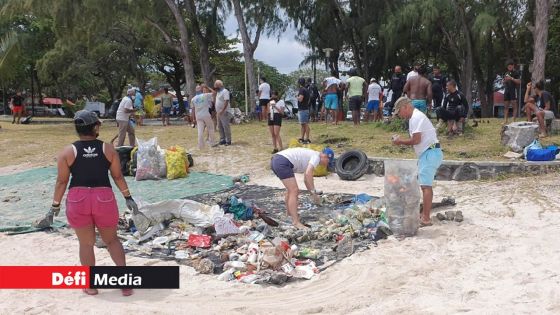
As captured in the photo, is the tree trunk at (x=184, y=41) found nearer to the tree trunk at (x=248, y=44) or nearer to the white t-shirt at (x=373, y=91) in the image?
the tree trunk at (x=248, y=44)

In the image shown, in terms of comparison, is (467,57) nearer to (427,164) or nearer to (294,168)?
(427,164)

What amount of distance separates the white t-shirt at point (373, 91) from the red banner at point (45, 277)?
41.4 ft

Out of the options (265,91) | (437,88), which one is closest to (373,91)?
(437,88)

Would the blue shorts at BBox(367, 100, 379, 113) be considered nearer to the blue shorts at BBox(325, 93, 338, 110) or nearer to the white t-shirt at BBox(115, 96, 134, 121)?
the blue shorts at BBox(325, 93, 338, 110)

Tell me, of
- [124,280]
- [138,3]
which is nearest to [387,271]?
[124,280]

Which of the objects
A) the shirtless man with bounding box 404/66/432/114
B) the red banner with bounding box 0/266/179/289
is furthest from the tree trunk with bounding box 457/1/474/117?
the red banner with bounding box 0/266/179/289

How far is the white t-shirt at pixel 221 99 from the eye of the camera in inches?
520

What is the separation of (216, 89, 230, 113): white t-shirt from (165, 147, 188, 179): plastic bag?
2304 millimetres

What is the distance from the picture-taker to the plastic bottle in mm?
6168

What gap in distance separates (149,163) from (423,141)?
21.0ft

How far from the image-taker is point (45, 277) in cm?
498

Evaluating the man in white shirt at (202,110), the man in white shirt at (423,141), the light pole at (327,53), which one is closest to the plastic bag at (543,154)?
the man in white shirt at (423,141)

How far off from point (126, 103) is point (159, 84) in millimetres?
45515

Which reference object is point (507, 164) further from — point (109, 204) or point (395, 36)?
point (395, 36)
